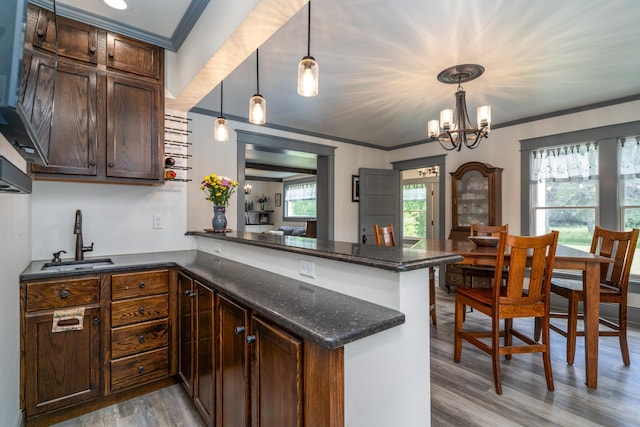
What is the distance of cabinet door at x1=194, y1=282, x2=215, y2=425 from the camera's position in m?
1.67

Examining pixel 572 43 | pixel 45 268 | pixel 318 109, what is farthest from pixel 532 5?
pixel 45 268

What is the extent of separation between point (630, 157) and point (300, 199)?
784 centimetres

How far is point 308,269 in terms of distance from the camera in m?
1.55

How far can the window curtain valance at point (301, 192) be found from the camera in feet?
31.7

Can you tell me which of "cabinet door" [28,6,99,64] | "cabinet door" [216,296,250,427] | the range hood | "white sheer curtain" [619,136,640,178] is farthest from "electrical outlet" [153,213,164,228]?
"white sheer curtain" [619,136,640,178]

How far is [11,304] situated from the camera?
1.58 metres

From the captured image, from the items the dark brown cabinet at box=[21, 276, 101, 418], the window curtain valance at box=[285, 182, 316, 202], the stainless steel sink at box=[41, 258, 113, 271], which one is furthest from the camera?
the window curtain valance at box=[285, 182, 316, 202]

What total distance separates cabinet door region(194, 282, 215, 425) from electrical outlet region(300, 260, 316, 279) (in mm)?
534

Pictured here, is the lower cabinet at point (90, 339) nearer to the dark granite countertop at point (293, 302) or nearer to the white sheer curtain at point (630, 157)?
the dark granite countertop at point (293, 302)

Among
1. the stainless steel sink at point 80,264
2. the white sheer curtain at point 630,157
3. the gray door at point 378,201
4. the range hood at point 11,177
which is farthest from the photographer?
the gray door at point 378,201

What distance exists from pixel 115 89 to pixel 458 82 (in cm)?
302

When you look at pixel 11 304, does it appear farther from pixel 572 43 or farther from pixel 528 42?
pixel 572 43

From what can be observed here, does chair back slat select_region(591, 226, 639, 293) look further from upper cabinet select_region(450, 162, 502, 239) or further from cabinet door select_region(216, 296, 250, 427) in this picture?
cabinet door select_region(216, 296, 250, 427)

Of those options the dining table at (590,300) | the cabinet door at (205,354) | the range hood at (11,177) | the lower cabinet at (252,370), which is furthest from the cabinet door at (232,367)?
the dining table at (590,300)
